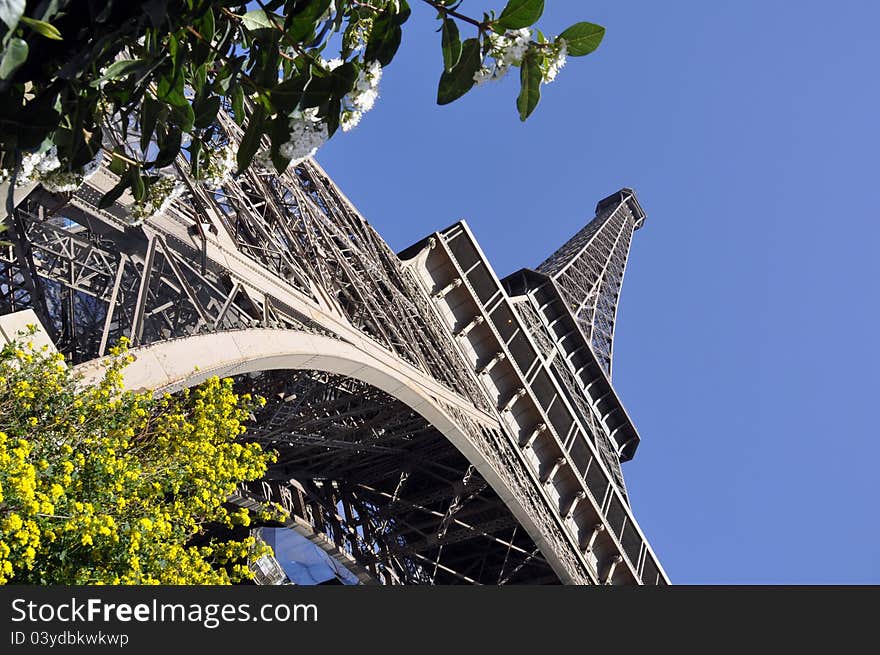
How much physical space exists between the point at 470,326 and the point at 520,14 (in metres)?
25.0

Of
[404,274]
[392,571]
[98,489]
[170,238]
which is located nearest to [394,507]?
[392,571]

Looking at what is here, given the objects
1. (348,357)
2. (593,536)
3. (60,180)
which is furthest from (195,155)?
(593,536)

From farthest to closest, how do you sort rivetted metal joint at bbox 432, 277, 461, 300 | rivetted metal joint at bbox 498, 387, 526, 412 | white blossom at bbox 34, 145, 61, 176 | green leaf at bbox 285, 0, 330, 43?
1. rivetted metal joint at bbox 498, 387, 526, 412
2. rivetted metal joint at bbox 432, 277, 461, 300
3. white blossom at bbox 34, 145, 61, 176
4. green leaf at bbox 285, 0, 330, 43

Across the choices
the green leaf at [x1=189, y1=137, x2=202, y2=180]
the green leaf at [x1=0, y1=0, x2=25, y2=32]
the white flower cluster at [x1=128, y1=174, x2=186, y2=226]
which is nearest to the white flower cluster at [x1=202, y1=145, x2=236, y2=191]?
the green leaf at [x1=189, y1=137, x2=202, y2=180]

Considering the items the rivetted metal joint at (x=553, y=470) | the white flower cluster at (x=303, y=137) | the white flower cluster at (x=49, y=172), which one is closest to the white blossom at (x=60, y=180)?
the white flower cluster at (x=49, y=172)

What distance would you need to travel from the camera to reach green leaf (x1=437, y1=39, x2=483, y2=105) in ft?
10.5

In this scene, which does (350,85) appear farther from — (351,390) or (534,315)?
(534,315)

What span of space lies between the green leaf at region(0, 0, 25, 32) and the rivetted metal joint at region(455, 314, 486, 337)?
25.3 m

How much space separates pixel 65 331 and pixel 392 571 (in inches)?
655

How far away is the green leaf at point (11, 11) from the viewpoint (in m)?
2.26

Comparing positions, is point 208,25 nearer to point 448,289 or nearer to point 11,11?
point 11,11

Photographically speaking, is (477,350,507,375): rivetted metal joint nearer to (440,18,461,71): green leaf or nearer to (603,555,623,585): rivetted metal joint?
(603,555,623,585): rivetted metal joint

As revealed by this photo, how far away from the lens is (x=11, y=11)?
2.27 meters

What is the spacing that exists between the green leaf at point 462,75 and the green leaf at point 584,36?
0.35 meters
